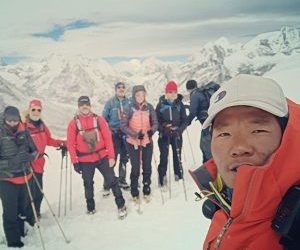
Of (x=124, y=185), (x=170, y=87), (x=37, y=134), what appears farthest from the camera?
(x=124, y=185)

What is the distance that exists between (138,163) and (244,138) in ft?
14.5

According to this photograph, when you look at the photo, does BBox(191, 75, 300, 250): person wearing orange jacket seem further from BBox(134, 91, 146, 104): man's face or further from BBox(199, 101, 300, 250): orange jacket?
BBox(134, 91, 146, 104): man's face

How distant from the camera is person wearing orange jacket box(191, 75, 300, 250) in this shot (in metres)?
0.90

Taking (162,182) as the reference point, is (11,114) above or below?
above

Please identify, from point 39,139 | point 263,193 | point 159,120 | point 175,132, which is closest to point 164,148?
point 175,132

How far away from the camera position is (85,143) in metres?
4.87

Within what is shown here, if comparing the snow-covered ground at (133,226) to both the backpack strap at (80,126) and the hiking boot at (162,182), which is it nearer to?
the hiking boot at (162,182)

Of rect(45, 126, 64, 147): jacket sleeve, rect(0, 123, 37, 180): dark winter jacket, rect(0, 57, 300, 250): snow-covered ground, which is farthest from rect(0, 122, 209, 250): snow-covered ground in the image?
rect(45, 126, 64, 147): jacket sleeve

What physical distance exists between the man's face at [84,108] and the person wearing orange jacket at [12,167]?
770 millimetres

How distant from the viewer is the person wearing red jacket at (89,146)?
16.0 feet

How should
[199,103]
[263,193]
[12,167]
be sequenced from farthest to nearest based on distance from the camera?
[199,103] < [12,167] < [263,193]

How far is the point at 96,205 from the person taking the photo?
550 cm

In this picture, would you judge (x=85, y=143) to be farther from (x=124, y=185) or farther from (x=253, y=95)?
(x=253, y=95)

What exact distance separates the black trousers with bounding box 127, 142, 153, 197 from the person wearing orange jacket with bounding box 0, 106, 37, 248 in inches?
58.5
